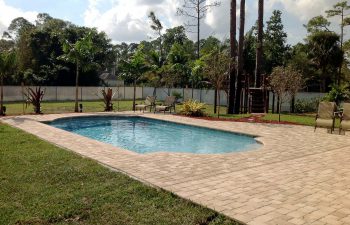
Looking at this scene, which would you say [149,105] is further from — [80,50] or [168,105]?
[80,50]

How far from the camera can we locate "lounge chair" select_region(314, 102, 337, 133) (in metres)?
12.7

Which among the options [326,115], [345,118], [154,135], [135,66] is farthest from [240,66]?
[345,118]

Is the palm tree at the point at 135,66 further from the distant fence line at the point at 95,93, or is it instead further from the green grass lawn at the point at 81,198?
the green grass lawn at the point at 81,198

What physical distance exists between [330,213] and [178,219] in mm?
2085

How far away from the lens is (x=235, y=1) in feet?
63.7

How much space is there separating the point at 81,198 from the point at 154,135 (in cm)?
929

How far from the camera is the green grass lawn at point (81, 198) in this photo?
4352 mm

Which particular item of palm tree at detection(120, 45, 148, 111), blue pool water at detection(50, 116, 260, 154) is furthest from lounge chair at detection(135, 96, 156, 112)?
palm tree at detection(120, 45, 148, 111)

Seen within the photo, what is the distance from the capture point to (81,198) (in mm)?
5012

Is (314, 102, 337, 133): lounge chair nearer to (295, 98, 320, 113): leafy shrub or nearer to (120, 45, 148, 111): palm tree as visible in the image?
(295, 98, 320, 113): leafy shrub

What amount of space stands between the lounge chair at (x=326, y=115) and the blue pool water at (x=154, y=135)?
2.87 m

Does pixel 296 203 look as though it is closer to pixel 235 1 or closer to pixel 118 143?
pixel 118 143

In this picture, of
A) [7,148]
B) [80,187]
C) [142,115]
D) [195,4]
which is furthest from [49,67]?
[80,187]

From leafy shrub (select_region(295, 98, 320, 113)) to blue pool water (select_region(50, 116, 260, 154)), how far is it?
10461mm
